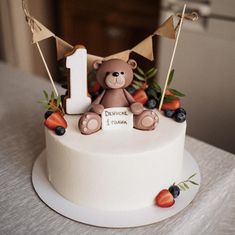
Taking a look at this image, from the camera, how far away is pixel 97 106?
928mm

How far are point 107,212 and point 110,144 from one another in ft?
0.55

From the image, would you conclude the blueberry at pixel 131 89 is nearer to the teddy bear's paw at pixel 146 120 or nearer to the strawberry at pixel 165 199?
the teddy bear's paw at pixel 146 120

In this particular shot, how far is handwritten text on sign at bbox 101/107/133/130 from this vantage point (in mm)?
923

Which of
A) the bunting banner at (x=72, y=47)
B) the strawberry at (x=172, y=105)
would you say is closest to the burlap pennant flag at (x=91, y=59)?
the bunting banner at (x=72, y=47)

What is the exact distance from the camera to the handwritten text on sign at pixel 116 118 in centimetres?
92

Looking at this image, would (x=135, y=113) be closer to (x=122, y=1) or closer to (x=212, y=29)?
(x=212, y=29)

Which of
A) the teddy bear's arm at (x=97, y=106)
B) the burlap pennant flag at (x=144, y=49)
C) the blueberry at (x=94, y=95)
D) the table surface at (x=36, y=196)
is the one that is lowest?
the table surface at (x=36, y=196)

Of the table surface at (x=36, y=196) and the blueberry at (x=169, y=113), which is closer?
the table surface at (x=36, y=196)

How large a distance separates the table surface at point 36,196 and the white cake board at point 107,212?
0.04 feet

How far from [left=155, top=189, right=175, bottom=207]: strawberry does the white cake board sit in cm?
1

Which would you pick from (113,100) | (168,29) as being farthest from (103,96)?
(168,29)

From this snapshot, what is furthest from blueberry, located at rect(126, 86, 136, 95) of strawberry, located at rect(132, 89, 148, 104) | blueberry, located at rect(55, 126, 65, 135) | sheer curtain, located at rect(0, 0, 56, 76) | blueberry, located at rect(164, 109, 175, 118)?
sheer curtain, located at rect(0, 0, 56, 76)

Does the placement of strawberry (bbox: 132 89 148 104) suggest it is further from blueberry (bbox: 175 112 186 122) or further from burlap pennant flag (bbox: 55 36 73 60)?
burlap pennant flag (bbox: 55 36 73 60)

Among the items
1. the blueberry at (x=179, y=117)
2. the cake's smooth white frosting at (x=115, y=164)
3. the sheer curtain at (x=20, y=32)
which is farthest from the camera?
the sheer curtain at (x=20, y=32)
